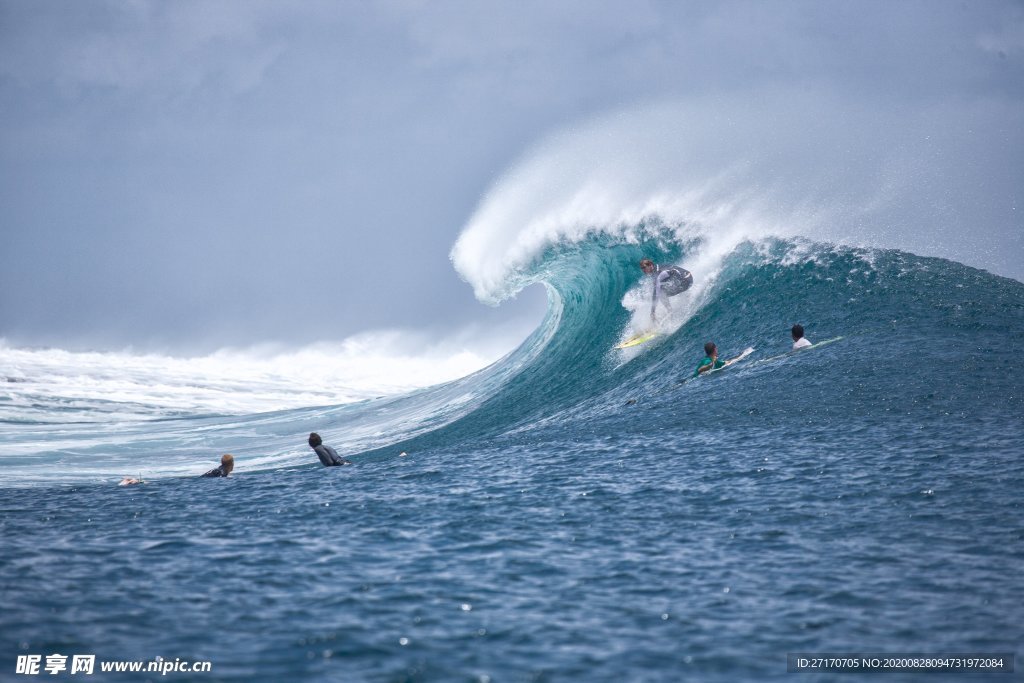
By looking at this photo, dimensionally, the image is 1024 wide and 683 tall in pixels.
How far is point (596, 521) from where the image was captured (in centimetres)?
786

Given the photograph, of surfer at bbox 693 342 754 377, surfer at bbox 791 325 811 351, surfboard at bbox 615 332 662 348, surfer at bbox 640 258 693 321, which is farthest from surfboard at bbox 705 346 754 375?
surfer at bbox 640 258 693 321

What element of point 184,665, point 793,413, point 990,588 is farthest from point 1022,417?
point 184,665

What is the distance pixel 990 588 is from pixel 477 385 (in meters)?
17.1

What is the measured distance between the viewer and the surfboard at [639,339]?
17438 millimetres

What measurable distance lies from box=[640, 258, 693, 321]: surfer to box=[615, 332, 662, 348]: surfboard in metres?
0.40

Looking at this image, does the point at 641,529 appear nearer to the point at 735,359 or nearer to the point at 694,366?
the point at 735,359

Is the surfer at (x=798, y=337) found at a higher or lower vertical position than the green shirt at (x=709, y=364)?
higher

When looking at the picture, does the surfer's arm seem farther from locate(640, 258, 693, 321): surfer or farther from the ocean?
the ocean

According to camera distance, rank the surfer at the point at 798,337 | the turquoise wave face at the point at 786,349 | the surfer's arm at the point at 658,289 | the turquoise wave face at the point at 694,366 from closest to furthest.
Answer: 1. the turquoise wave face at the point at 786,349
2. the turquoise wave face at the point at 694,366
3. the surfer at the point at 798,337
4. the surfer's arm at the point at 658,289

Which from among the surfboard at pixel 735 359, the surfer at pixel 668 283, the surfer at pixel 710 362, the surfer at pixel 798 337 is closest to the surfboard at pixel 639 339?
the surfer at pixel 668 283

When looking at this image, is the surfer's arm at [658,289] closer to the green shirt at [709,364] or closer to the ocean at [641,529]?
the ocean at [641,529]

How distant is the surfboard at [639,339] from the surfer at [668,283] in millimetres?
405

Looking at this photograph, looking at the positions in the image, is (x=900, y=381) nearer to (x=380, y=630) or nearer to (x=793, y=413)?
(x=793, y=413)

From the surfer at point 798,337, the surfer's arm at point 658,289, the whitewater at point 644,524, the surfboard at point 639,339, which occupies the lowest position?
the whitewater at point 644,524
